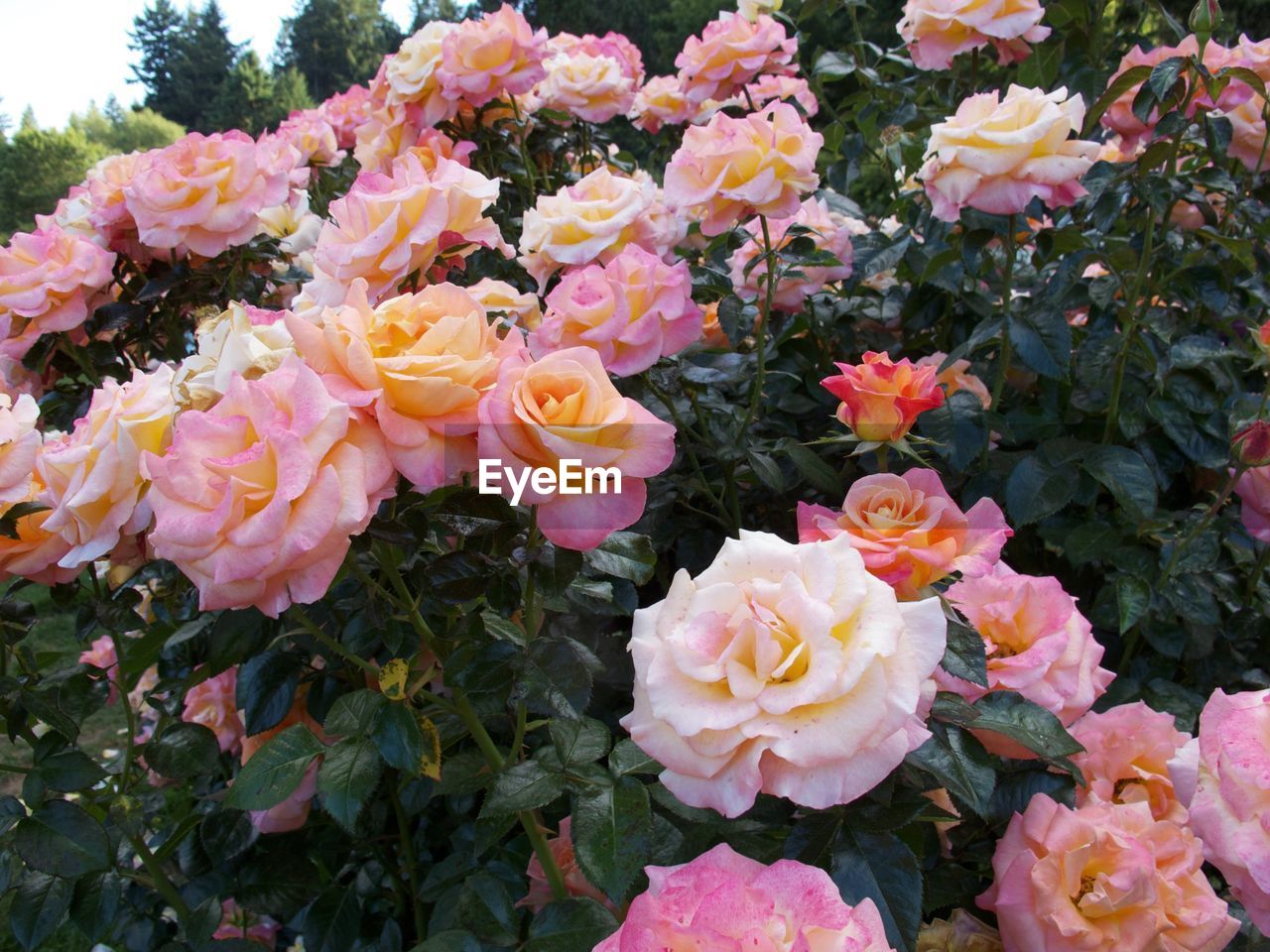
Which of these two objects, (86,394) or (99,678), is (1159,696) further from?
(86,394)

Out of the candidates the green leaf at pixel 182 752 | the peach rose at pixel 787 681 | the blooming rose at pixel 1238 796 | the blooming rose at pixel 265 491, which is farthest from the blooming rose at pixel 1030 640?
the green leaf at pixel 182 752

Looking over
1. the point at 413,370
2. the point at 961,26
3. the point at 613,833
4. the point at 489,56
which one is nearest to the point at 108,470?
the point at 413,370

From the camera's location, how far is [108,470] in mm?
745

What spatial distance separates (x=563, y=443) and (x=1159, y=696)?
1.09m

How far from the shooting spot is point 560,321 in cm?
103

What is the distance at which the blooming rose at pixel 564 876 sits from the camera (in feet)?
3.11

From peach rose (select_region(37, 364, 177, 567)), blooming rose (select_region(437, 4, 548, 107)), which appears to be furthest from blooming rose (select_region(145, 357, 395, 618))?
blooming rose (select_region(437, 4, 548, 107))

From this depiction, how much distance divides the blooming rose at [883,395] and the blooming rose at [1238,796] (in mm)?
397

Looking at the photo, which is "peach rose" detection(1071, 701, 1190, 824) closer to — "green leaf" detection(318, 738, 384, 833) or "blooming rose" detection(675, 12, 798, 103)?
"green leaf" detection(318, 738, 384, 833)

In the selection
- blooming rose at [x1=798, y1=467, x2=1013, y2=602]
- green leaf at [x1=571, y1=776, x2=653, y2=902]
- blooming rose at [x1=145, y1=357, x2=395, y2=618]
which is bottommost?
green leaf at [x1=571, y1=776, x2=653, y2=902]

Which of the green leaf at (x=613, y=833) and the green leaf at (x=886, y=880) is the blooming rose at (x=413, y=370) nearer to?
the green leaf at (x=613, y=833)

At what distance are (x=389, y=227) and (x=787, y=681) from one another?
2.00ft

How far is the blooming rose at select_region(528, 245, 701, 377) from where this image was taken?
3.35 ft

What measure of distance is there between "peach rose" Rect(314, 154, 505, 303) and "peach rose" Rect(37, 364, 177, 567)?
0.22m
